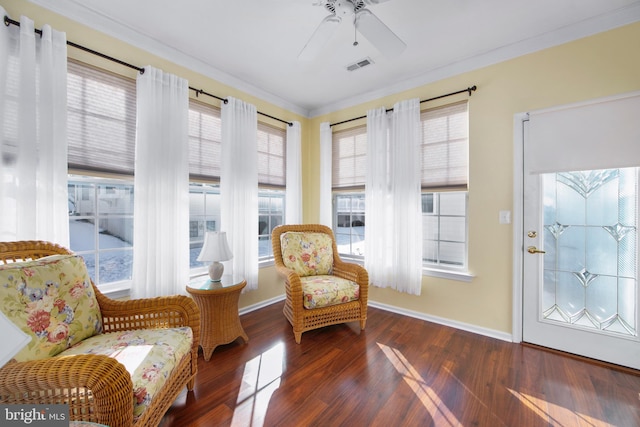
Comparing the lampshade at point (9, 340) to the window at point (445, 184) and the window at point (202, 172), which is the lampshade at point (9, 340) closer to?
the window at point (202, 172)

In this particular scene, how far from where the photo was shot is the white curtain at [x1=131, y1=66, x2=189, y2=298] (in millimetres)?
2156

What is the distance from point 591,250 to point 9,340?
3.29 metres

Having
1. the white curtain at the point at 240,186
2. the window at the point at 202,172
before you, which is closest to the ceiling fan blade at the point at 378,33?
the white curtain at the point at 240,186

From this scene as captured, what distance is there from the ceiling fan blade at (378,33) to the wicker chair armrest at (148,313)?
6.67 ft

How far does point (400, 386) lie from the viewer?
1.79m

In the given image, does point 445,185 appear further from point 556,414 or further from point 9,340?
point 9,340

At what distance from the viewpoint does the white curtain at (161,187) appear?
2.16 metres

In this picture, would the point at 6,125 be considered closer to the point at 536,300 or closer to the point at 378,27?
the point at 378,27

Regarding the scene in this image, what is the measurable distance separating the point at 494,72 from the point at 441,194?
48.0 inches

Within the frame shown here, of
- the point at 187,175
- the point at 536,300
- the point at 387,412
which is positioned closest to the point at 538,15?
the point at 536,300

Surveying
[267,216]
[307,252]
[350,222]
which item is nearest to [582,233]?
[350,222]

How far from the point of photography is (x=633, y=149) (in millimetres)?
1925

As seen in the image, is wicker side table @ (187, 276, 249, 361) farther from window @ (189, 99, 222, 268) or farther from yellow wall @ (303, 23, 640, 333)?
yellow wall @ (303, 23, 640, 333)
